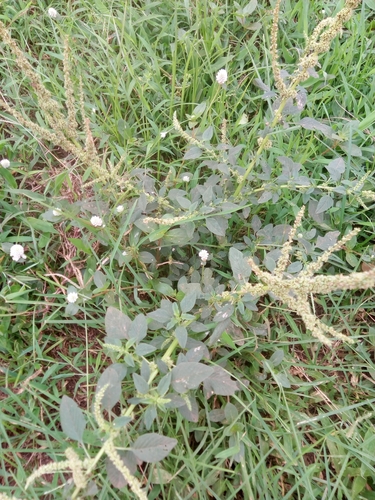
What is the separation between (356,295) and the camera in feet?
7.69

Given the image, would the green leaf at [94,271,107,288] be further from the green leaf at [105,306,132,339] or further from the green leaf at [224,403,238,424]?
the green leaf at [224,403,238,424]

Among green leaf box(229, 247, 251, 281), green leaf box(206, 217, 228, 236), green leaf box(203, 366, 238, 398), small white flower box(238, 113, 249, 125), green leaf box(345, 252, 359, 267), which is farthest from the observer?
small white flower box(238, 113, 249, 125)

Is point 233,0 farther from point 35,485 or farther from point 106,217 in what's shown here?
point 35,485

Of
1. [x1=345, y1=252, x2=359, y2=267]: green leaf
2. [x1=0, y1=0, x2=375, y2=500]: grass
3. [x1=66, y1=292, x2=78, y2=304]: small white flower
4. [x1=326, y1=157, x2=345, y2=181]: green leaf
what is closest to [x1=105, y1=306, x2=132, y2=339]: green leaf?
[x1=0, y1=0, x2=375, y2=500]: grass

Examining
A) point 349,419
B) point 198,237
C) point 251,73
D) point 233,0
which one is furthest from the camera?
point 233,0

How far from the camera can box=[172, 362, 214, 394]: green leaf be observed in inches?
55.0

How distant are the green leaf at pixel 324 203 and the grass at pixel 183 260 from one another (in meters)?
0.08

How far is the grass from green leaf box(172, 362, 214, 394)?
0.26ft

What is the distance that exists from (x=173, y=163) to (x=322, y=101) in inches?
42.1

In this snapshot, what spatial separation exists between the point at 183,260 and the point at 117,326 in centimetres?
78

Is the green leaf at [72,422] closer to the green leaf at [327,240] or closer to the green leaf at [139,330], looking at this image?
the green leaf at [139,330]

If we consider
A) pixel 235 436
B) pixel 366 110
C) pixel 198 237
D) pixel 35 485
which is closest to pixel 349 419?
pixel 235 436

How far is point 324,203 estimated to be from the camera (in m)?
2.02

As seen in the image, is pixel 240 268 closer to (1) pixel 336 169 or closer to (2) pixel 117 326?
(2) pixel 117 326
